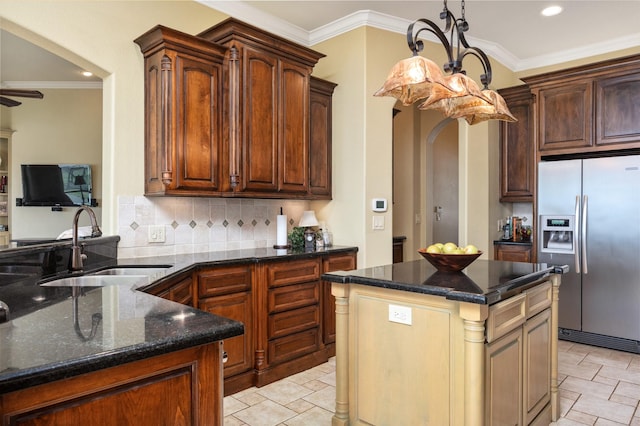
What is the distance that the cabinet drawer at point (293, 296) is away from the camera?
316 cm

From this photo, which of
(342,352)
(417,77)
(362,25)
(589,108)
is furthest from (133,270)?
(589,108)

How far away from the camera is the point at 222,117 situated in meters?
3.16

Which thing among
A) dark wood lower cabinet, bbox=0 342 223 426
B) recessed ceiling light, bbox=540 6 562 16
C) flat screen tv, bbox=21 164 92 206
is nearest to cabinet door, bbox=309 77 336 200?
recessed ceiling light, bbox=540 6 562 16

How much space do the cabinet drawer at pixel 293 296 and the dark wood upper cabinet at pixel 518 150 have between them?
9.03ft

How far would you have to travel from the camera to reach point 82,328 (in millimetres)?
1125

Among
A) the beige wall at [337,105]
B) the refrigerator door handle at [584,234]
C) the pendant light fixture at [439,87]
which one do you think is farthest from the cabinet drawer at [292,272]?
the refrigerator door handle at [584,234]

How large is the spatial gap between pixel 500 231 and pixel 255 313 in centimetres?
327

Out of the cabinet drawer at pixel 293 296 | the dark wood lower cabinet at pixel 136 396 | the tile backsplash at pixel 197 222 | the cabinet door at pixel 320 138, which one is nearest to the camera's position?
the dark wood lower cabinet at pixel 136 396

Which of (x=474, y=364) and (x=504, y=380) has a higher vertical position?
(x=474, y=364)

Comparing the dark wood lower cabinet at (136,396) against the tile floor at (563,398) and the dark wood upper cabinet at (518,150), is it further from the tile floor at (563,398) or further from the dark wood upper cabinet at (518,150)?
the dark wood upper cabinet at (518,150)

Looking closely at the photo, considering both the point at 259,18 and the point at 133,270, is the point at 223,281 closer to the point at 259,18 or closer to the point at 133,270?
the point at 133,270

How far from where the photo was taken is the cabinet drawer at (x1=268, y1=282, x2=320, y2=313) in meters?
3.16

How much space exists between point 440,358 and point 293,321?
1564 mm

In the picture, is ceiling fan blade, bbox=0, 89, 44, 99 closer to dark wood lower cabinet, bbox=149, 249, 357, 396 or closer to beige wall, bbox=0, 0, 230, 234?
beige wall, bbox=0, 0, 230, 234
